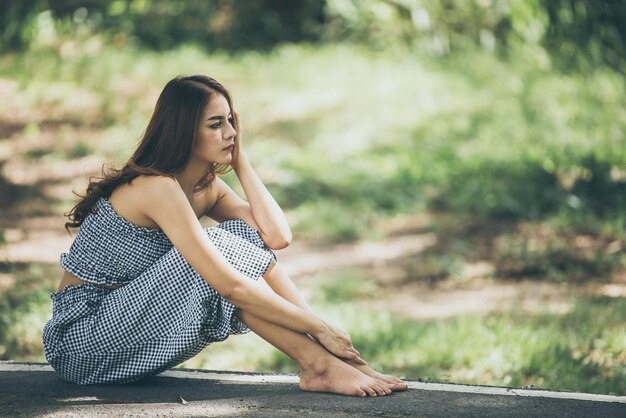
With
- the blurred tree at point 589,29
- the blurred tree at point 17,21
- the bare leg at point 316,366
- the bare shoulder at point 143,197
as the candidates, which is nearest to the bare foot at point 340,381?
the bare leg at point 316,366

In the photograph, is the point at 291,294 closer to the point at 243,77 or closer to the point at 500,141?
the point at 500,141

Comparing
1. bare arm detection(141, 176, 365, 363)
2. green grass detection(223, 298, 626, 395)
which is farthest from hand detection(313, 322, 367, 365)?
green grass detection(223, 298, 626, 395)

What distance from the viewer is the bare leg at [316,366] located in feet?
10.6

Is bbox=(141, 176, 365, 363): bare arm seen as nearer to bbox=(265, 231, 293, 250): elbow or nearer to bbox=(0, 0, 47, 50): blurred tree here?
bbox=(265, 231, 293, 250): elbow

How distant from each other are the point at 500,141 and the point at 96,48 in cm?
494

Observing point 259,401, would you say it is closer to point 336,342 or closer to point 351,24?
point 336,342

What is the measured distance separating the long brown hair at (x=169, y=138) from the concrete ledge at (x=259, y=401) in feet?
2.39

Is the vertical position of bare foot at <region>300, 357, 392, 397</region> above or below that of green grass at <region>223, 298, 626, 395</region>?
above

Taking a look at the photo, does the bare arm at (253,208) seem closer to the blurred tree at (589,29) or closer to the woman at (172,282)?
the woman at (172,282)

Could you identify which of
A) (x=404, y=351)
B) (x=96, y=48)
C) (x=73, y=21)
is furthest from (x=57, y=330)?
(x=73, y=21)

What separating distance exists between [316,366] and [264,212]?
70 centimetres

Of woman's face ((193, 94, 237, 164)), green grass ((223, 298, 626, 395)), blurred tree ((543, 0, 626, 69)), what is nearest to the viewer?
woman's face ((193, 94, 237, 164))

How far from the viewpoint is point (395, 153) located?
8.55 meters

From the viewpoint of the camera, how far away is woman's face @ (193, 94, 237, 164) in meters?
3.43
